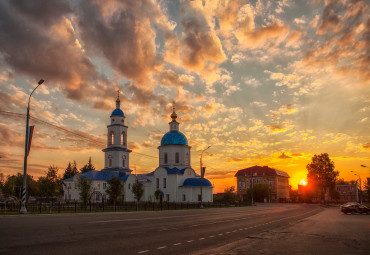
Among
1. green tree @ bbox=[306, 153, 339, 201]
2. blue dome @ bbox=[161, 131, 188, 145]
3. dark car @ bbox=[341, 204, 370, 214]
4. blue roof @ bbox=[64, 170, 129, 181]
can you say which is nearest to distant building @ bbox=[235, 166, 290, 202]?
green tree @ bbox=[306, 153, 339, 201]

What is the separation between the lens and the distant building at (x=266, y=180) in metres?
113

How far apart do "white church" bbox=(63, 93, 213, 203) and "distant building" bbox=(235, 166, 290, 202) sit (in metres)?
43.5

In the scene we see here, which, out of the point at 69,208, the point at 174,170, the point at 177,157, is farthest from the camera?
the point at 177,157

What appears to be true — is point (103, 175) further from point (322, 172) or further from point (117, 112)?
point (322, 172)

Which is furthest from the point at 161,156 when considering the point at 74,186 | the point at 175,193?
the point at 74,186

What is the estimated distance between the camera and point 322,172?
260 ft

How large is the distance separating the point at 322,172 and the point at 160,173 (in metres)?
42.1

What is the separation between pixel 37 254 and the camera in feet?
28.9

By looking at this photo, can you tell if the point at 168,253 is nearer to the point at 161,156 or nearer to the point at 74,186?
the point at 161,156

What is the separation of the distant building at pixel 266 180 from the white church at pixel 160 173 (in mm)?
43535

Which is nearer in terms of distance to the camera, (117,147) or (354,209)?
(354,209)

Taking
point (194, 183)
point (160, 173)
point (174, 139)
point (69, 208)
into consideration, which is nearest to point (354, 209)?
point (69, 208)

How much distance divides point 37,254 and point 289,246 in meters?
8.50

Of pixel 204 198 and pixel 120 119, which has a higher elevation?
pixel 120 119
